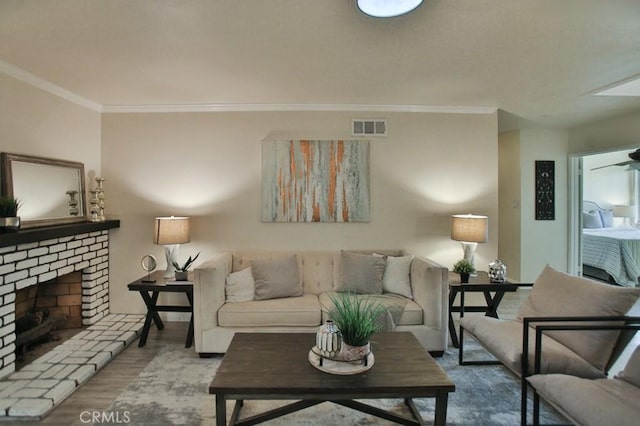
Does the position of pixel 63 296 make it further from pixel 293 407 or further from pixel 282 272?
pixel 293 407

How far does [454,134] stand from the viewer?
3.86 meters

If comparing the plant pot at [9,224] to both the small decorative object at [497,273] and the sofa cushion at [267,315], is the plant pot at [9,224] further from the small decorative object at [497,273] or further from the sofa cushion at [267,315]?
the small decorative object at [497,273]

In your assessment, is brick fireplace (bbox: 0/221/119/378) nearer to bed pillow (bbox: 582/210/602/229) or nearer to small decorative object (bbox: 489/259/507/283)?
small decorative object (bbox: 489/259/507/283)

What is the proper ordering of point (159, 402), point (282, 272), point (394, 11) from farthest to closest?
1. point (282, 272)
2. point (159, 402)
3. point (394, 11)

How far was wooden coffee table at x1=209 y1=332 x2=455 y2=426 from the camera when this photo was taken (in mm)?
1660

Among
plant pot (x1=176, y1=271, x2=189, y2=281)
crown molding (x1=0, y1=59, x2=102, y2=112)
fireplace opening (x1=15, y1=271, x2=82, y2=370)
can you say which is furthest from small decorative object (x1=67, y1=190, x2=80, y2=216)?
plant pot (x1=176, y1=271, x2=189, y2=281)

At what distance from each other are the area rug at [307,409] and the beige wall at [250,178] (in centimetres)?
150

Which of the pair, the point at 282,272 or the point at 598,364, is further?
the point at 282,272

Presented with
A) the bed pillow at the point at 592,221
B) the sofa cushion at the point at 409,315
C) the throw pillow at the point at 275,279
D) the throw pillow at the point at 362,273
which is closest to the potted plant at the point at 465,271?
the sofa cushion at the point at 409,315

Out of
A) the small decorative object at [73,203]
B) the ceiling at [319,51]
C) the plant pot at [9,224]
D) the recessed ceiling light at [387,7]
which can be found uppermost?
the ceiling at [319,51]

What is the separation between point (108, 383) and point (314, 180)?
A: 2.59 m

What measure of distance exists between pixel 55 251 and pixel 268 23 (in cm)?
276

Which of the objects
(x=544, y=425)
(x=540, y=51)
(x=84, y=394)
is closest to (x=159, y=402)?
(x=84, y=394)

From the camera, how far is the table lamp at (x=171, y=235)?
3318 mm
